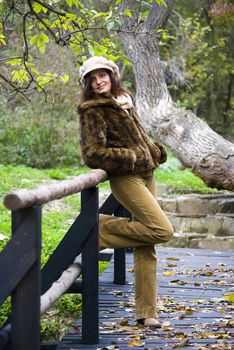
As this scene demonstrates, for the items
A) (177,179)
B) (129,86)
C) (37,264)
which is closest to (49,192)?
(37,264)

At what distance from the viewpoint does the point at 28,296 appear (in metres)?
3.37

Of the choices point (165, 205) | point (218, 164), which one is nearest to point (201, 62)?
point (165, 205)

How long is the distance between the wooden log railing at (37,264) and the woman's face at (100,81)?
55cm

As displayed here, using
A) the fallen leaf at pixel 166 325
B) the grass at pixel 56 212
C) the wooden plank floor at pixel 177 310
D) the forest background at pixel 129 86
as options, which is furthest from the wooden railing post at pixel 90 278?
the forest background at pixel 129 86

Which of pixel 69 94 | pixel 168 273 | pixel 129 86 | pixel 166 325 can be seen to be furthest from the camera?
pixel 129 86

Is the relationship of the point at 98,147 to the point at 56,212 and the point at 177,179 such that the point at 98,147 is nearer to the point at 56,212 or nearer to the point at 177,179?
the point at 56,212

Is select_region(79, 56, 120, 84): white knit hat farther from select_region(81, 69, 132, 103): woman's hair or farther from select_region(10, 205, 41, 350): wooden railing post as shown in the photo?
select_region(10, 205, 41, 350): wooden railing post

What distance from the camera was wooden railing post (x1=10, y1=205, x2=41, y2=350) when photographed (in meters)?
3.32

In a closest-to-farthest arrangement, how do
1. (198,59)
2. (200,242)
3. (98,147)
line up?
(98,147) → (200,242) → (198,59)

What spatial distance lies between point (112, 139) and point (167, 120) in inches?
278

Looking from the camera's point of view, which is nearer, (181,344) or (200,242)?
(181,344)

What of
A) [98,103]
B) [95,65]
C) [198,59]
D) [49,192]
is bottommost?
[49,192]

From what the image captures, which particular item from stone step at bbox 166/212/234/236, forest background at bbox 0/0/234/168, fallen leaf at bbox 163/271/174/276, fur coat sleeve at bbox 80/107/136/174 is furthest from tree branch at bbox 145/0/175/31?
fur coat sleeve at bbox 80/107/136/174

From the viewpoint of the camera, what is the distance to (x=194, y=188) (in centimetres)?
1450
